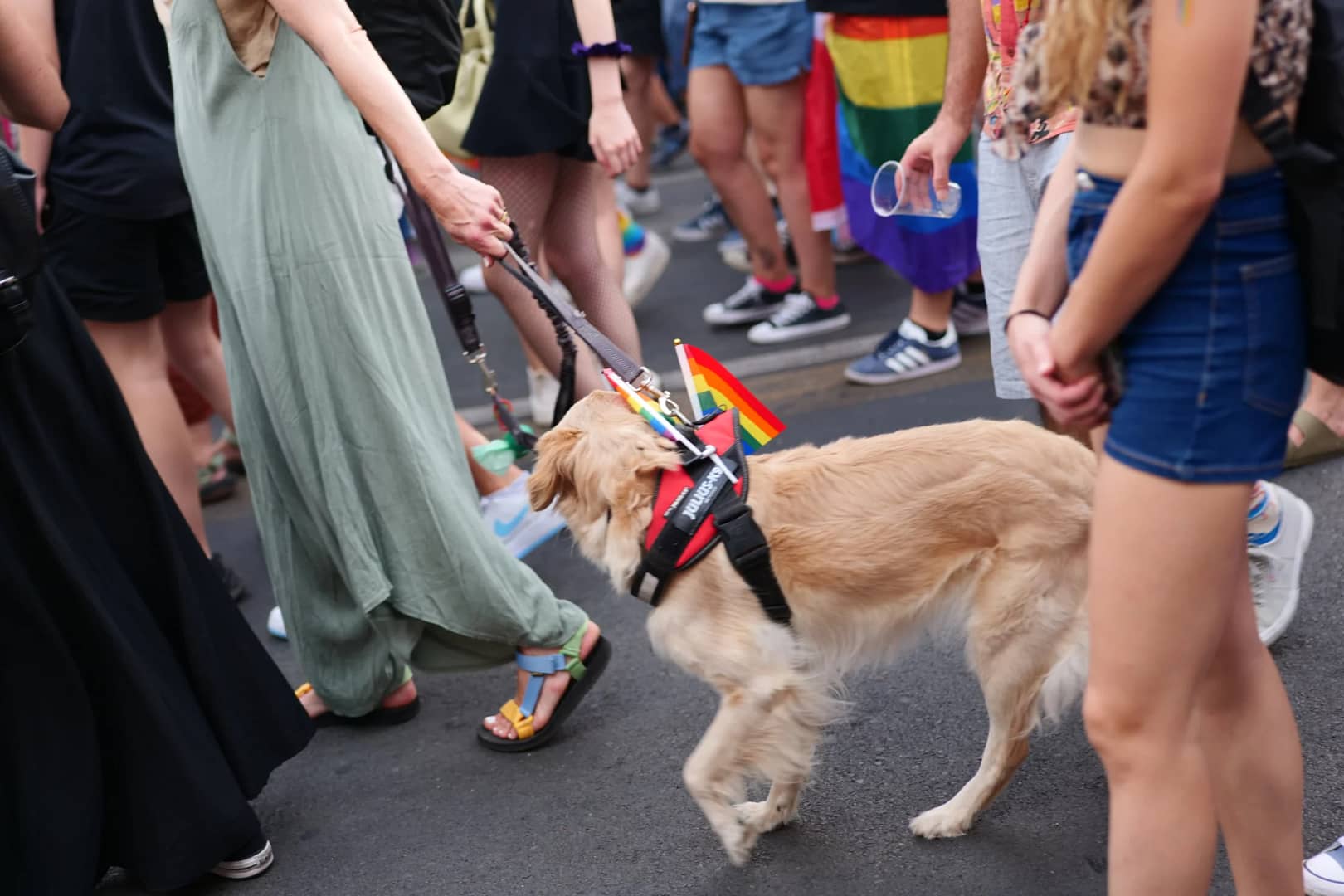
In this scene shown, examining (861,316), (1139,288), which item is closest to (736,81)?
(861,316)

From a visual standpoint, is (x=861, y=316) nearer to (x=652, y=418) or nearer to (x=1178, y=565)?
(x=652, y=418)

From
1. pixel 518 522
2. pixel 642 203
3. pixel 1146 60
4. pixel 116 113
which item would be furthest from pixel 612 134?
pixel 642 203

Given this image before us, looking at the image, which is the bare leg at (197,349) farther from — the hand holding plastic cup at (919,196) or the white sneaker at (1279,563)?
the white sneaker at (1279,563)

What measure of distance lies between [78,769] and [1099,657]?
1.96 meters

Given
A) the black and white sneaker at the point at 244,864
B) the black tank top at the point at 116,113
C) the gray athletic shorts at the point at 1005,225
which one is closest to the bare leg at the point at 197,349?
the black tank top at the point at 116,113

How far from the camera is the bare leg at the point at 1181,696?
1555mm

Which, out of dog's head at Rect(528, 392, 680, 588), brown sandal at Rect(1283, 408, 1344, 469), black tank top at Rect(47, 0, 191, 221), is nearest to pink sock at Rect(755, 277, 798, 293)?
brown sandal at Rect(1283, 408, 1344, 469)

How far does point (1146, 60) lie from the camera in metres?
1.44

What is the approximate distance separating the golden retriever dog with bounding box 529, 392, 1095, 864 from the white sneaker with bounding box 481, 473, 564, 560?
1.48 m

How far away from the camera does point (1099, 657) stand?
1647mm

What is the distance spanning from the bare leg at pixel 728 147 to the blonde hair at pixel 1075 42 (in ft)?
13.7

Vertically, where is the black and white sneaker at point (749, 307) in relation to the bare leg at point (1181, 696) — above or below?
below

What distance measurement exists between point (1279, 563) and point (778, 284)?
136 inches

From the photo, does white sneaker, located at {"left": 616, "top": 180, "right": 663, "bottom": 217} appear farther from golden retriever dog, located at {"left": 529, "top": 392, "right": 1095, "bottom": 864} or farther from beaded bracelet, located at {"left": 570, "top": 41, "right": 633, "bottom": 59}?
golden retriever dog, located at {"left": 529, "top": 392, "right": 1095, "bottom": 864}
